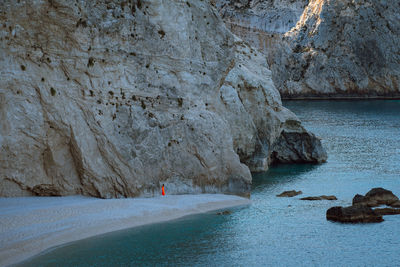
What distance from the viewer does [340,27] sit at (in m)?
122

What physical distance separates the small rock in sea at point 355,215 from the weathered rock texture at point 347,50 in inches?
3920

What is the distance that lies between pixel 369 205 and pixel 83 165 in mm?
15626

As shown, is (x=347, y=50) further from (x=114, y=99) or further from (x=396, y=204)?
(x=114, y=99)

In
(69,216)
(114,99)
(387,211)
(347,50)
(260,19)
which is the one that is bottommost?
(387,211)

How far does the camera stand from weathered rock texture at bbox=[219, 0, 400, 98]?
394 ft

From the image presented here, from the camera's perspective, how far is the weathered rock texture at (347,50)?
120000mm

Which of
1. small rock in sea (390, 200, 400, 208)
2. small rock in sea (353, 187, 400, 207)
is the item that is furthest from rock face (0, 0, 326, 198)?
small rock in sea (390, 200, 400, 208)

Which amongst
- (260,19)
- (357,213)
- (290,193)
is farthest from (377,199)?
(260,19)

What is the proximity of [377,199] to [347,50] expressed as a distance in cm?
9771

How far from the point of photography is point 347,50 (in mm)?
122062

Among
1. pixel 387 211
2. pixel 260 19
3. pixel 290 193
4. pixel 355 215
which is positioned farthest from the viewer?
pixel 260 19

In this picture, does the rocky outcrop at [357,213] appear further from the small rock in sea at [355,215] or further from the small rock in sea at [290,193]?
the small rock in sea at [290,193]

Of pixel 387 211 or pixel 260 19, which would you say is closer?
pixel 387 211

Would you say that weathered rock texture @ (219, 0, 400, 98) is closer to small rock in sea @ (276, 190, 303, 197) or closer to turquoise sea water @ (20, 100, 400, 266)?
turquoise sea water @ (20, 100, 400, 266)
